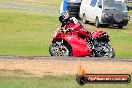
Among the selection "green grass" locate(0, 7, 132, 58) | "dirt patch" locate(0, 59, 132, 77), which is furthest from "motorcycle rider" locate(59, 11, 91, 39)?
"green grass" locate(0, 7, 132, 58)

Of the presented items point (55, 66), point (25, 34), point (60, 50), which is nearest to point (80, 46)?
point (60, 50)

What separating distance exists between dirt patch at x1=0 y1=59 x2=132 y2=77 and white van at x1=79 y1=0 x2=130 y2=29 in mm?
17038

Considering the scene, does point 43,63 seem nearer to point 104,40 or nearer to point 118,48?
point 104,40

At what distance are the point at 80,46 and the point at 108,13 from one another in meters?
15.9

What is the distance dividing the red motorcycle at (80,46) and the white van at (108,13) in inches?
600

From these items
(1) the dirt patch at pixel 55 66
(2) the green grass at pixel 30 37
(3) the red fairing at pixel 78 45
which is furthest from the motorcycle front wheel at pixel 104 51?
(2) the green grass at pixel 30 37

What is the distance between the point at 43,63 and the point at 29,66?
56cm

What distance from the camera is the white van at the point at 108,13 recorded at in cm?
2966

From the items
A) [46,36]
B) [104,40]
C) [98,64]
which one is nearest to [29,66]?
[98,64]

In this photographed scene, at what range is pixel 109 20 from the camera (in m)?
29.5

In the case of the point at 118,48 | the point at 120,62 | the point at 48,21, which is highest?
the point at 120,62

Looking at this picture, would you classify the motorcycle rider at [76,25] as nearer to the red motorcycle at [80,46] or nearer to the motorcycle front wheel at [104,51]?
the red motorcycle at [80,46]

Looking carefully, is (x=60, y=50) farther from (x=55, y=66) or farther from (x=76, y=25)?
(x=55, y=66)

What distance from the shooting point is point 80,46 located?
14289 mm
